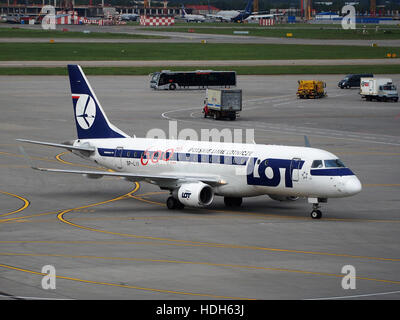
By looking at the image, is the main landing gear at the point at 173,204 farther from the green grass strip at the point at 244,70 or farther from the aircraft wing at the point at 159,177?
the green grass strip at the point at 244,70

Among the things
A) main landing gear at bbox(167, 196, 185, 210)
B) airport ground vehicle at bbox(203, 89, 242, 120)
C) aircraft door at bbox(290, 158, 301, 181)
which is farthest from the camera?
airport ground vehicle at bbox(203, 89, 242, 120)

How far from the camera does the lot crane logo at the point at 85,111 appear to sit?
199 ft

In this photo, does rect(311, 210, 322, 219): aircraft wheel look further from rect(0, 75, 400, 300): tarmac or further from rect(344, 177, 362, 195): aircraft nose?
rect(344, 177, 362, 195): aircraft nose

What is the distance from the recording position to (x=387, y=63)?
18450 centimetres

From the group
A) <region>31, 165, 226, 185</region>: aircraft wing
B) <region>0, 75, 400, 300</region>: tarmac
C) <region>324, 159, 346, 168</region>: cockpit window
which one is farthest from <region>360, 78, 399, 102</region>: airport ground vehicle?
<region>324, 159, 346, 168</region>: cockpit window

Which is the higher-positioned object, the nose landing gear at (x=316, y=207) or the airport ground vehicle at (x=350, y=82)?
the airport ground vehicle at (x=350, y=82)

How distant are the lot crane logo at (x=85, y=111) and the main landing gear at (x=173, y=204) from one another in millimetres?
10477

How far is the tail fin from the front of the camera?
60.1 metres

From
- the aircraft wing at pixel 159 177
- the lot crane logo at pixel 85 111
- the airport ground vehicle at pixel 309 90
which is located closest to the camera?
the aircraft wing at pixel 159 177

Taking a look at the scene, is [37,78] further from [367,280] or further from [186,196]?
[367,280]

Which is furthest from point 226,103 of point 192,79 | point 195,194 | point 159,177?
point 195,194

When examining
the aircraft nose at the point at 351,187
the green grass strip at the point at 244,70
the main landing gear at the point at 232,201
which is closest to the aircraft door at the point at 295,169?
the aircraft nose at the point at 351,187

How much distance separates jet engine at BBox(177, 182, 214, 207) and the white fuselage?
1.19m
